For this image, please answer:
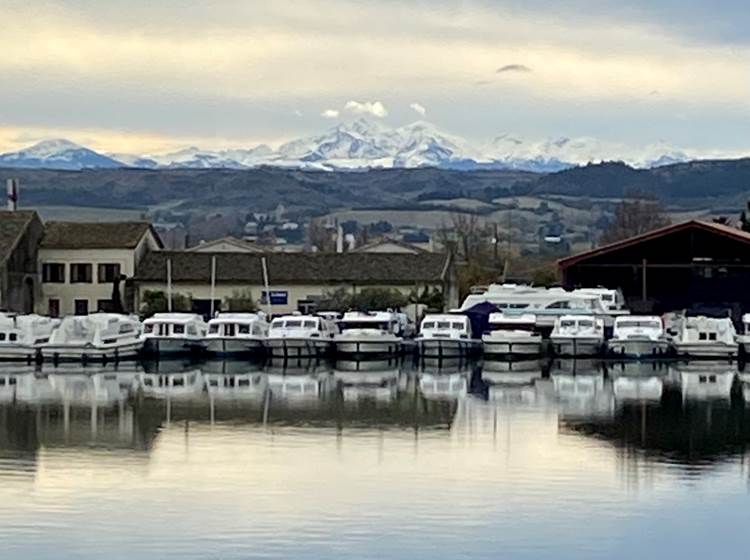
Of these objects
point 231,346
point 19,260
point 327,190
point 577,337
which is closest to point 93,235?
point 19,260

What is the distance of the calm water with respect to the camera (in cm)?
1948

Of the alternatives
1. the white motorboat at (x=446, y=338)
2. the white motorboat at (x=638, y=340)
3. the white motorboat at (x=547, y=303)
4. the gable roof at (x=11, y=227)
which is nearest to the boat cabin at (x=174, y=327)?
the white motorboat at (x=446, y=338)

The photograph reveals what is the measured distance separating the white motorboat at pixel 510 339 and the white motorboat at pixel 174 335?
7.90 metres

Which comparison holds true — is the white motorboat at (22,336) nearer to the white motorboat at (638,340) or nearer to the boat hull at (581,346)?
the boat hull at (581,346)

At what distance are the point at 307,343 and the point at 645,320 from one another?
9.38 meters

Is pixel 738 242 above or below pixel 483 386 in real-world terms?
above

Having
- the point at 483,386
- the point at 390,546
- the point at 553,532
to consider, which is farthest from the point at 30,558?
the point at 483,386

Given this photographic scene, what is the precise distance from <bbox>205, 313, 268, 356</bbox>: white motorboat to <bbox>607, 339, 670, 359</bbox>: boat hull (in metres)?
9.79

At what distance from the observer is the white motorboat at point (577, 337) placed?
4541 cm

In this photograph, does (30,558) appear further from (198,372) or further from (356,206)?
(356,206)

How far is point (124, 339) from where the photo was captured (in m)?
44.5

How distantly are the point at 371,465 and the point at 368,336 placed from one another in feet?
65.6

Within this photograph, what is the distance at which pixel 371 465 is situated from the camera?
2550cm

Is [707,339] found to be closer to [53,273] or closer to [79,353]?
[79,353]
